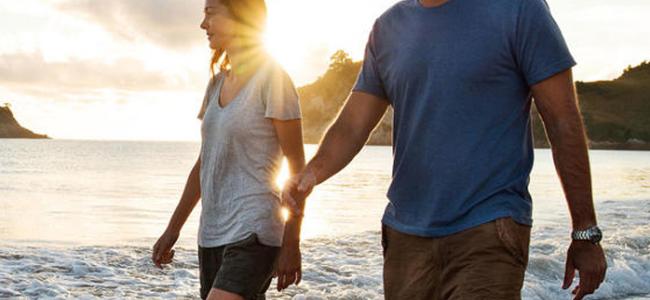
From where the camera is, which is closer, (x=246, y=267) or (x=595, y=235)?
(x=595, y=235)

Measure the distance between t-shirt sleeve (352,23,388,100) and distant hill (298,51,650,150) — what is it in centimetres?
14835

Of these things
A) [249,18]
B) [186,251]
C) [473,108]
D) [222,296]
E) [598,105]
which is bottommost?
[598,105]

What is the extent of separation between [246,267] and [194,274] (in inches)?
281

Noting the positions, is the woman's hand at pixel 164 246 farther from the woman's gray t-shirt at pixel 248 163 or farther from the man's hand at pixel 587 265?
the man's hand at pixel 587 265

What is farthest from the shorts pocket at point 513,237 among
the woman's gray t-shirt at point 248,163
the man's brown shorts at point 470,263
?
the woman's gray t-shirt at point 248,163

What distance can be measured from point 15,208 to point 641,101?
525 feet

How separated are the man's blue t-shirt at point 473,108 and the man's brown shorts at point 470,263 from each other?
1.4 inches

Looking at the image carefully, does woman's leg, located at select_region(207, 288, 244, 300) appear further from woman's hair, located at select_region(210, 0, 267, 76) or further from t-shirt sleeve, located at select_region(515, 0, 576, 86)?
t-shirt sleeve, located at select_region(515, 0, 576, 86)

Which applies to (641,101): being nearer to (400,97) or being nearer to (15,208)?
(15,208)

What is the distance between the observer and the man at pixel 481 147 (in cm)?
271

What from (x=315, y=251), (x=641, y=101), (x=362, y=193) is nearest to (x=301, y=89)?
(x=641, y=101)

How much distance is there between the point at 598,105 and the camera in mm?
168500

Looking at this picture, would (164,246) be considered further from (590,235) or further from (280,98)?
(590,235)

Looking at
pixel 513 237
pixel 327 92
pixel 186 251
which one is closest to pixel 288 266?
pixel 513 237
